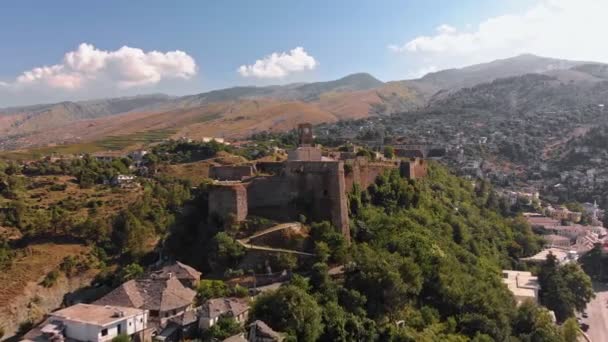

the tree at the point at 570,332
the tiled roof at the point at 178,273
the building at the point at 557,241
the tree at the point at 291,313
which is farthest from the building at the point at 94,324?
the building at the point at 557,241

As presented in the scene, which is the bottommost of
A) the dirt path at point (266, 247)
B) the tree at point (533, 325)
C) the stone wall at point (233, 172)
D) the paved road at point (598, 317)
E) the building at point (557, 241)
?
the paved road at point (598, 317)

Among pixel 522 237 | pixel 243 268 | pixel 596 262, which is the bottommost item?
pixel 596 262

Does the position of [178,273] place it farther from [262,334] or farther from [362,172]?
[362,172]

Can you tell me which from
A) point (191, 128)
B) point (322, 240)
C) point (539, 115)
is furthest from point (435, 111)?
point (322, 240)

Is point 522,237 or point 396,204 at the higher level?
point 396,204

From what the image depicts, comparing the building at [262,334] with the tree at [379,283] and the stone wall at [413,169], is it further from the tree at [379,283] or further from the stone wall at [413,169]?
the stone wall at [413,169]

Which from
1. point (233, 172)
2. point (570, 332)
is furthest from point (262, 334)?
point (570, 332)

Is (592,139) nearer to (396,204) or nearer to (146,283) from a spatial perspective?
(396,204)

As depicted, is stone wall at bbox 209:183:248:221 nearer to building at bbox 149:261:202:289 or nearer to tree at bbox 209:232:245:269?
tree at bbox 209:232:245:269
